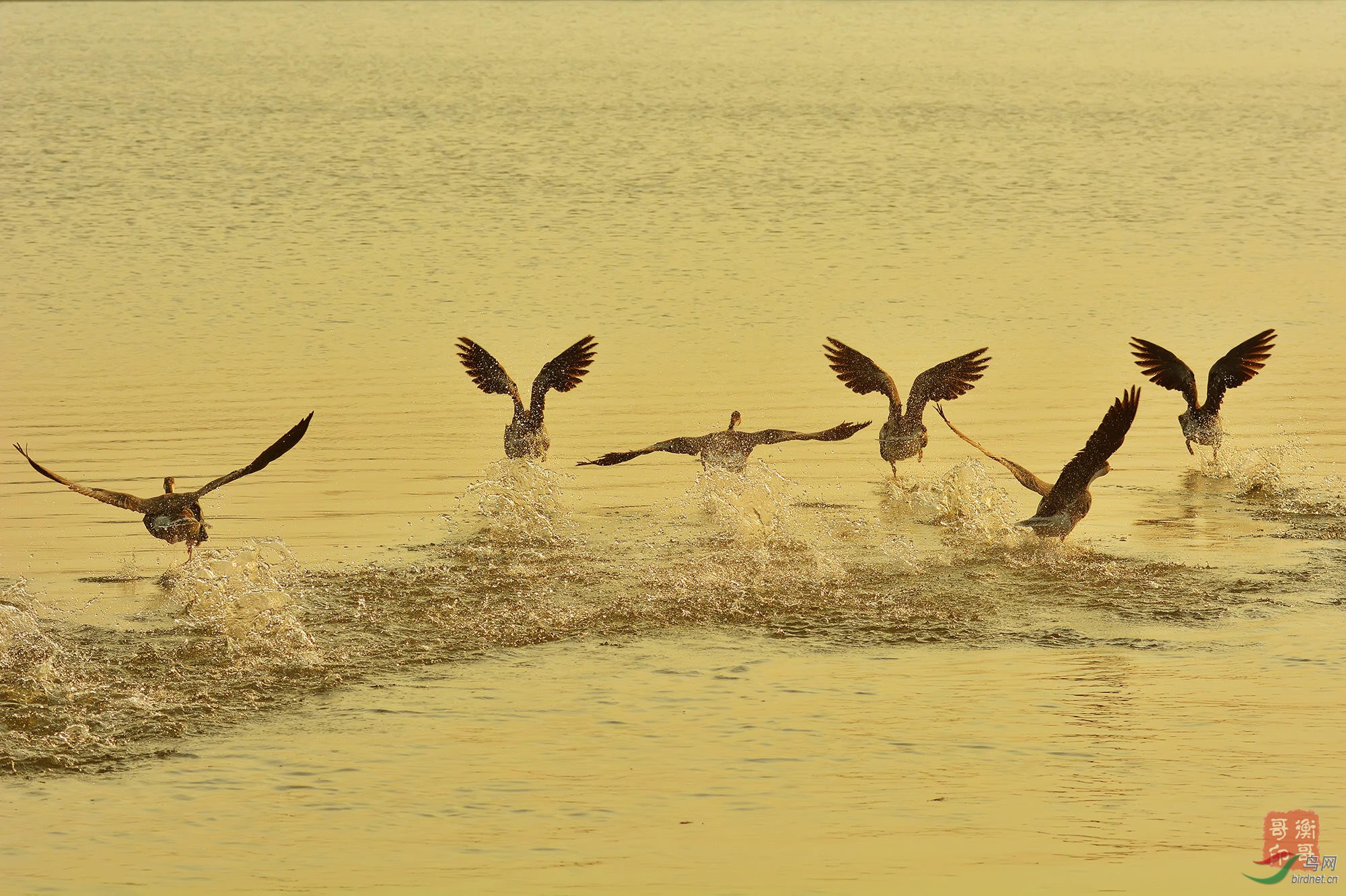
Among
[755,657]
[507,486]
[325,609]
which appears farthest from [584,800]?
[507,486]

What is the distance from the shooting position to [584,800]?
9.34m

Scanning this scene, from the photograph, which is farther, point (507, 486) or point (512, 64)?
point (512, 64)

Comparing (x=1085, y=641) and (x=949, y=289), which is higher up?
(x=949, y=289)

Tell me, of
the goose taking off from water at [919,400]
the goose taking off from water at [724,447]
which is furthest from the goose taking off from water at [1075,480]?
the goose taking off from water at [919,400]

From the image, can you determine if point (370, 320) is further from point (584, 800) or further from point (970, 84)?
point (970, 84)

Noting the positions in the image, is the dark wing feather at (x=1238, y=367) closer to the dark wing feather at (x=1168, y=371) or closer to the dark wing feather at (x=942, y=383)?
the dark wing feather at (x=1168, y=371)

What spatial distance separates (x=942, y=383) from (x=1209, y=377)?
2.39 m

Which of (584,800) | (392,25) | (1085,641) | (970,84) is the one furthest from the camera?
(392,25)

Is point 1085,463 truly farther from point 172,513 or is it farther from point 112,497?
point 112,497

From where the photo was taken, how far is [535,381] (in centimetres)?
1639

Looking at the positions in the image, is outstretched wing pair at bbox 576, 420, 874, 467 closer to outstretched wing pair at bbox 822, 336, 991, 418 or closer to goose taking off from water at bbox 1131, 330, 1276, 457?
outstretched wing pair at bbox 822, 336, 991, 418

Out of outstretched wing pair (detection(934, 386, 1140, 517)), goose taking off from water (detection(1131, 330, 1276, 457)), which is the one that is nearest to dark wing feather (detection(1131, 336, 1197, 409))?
goose taking off from water (detection(1131, 330, 1276, 457))

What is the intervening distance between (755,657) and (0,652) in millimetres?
4266

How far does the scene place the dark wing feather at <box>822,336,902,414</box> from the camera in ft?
54.3
